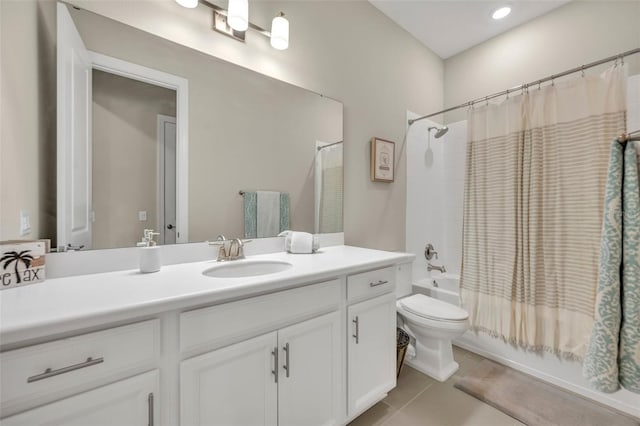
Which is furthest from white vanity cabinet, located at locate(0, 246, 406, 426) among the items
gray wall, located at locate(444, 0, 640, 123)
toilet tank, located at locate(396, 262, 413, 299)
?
gray wall, located at locate(444, 0, 640, 123)

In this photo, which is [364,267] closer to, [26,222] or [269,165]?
[269,165]

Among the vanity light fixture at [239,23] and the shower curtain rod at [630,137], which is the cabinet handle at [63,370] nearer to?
the vanity light fixture at [239,23]

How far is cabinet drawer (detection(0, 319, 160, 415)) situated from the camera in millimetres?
606

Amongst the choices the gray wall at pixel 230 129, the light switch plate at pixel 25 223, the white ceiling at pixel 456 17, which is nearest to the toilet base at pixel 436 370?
the gray wall at pixel 230 129

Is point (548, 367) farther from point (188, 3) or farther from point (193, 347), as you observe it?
point (188, 3)

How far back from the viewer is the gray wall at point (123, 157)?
1121 millimetres

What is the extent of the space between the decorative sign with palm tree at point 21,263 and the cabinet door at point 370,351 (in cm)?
120

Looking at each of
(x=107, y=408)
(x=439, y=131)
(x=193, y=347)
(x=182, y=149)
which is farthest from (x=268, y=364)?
(x=439, y=131)

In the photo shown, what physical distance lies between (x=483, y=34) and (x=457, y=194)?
4.81 feet

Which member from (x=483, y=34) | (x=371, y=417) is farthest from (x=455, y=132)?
(x=371, y=417)

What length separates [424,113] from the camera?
2.65 m

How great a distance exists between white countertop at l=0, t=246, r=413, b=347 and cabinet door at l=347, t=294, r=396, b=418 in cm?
30

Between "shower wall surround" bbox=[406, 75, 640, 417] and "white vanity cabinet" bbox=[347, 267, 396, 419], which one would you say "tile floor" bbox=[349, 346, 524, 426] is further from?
"shower wall surround" bbox=[406, 75, 640, 417]

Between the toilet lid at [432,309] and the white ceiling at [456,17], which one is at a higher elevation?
the white ceiling at [456,17]
